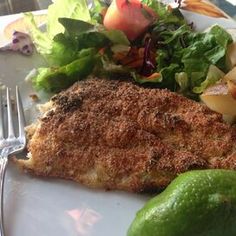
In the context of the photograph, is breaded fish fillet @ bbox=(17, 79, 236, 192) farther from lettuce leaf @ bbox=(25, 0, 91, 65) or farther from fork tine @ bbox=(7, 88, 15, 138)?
lettuce leaf @ bbox=(25, 0, 91, 65)

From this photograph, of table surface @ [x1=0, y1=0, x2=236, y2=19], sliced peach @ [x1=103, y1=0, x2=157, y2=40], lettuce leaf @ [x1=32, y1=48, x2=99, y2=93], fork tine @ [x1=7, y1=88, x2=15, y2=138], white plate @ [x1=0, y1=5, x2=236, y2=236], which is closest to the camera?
white plate @ [x1=0, y1=5, x2=236, y2=236]

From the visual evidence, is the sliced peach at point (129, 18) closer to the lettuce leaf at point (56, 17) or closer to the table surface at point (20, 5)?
the lettuce leaf at point (56, 17)

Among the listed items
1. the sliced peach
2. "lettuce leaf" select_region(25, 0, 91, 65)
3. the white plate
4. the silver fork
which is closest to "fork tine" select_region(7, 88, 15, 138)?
the silver fork

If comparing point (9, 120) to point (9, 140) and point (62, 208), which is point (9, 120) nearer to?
point (9, 140)

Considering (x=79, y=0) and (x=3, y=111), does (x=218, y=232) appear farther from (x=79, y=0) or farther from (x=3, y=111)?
(x=79, y=0)

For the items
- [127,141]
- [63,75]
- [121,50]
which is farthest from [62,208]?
[121,50]

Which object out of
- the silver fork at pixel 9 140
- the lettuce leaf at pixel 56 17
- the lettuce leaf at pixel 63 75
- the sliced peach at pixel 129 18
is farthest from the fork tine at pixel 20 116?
the sliced peach at pixel 129 18

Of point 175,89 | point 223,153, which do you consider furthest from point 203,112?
point 175,89
